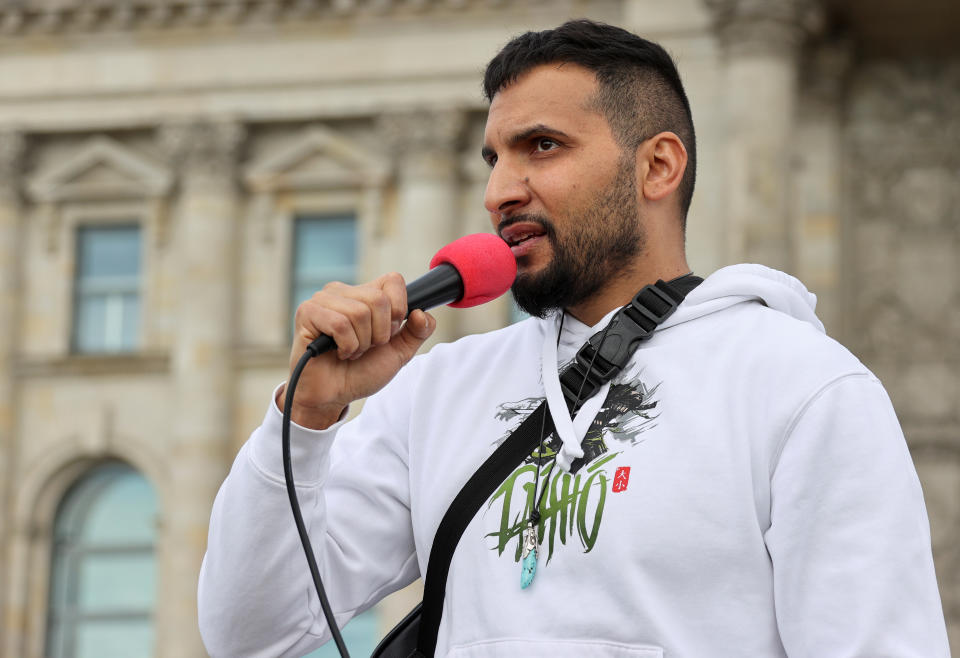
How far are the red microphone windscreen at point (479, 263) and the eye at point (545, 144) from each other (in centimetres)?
17

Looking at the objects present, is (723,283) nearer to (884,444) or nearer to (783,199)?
(884,444)

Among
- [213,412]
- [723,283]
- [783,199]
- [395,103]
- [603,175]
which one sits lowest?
[723,283]

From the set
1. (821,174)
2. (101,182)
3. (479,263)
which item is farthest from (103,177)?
(479,263)

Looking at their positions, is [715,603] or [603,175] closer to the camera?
[715,603]

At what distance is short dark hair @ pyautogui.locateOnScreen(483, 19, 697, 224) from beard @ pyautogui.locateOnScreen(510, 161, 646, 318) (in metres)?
0.09

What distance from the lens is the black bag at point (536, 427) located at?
214cm

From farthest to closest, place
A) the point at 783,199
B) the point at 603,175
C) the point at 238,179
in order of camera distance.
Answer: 1. the point at 238,179
2. the point at 783,199
3. the point at 603,175

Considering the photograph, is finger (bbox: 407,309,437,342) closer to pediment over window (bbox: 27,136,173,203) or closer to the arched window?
the arched window

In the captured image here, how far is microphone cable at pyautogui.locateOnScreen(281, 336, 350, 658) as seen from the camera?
6.66ft

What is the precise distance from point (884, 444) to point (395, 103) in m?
17.1

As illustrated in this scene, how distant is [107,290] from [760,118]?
9.21 m

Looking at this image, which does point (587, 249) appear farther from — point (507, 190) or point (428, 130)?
point (428, 130)

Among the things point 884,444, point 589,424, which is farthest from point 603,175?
point 884,444

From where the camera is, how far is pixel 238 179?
19281mm
